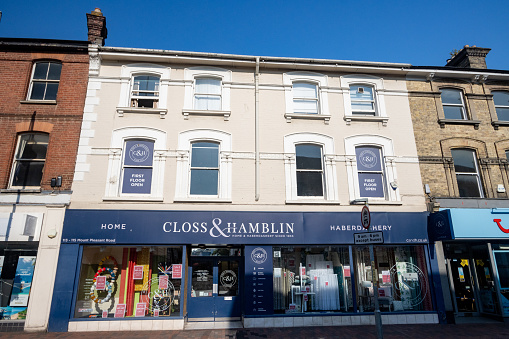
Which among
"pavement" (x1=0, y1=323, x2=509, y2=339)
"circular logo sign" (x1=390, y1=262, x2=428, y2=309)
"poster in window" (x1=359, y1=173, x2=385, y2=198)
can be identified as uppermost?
"poster in window" (x1=359, y1=173, x2=385, y2=198)

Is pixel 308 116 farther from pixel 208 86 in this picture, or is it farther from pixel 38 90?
pixel 38 90

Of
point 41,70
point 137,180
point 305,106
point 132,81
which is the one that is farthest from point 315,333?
point 41,70

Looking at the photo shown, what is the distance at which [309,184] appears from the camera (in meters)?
10.5

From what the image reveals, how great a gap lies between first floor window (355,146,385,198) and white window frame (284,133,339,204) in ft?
3.26

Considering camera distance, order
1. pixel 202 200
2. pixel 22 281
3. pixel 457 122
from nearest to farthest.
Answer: pixel 22 281 < pixel 202 200 < pixel 457 122

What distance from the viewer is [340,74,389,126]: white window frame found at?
1110cm

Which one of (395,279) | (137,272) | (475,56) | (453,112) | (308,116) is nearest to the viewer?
(137,272)

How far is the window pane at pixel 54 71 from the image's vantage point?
10.6m

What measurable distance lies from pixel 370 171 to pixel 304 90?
12.6ft

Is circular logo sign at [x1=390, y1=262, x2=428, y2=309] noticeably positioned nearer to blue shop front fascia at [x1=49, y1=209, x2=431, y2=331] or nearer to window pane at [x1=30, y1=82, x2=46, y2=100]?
blue shop front fascia at [x1=49, y1=209, x2=431, y2=331]

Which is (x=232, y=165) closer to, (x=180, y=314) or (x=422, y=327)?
(x=180, y=314)

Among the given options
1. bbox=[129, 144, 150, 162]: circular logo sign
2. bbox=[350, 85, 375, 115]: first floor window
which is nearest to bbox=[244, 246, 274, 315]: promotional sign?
bbox=[129, 144, 150, 162]: circular logo sign

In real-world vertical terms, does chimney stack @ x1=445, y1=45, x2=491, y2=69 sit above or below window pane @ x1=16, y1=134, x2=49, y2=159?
above

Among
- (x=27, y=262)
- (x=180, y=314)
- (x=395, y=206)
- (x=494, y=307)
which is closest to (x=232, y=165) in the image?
(x=180, y=314)
